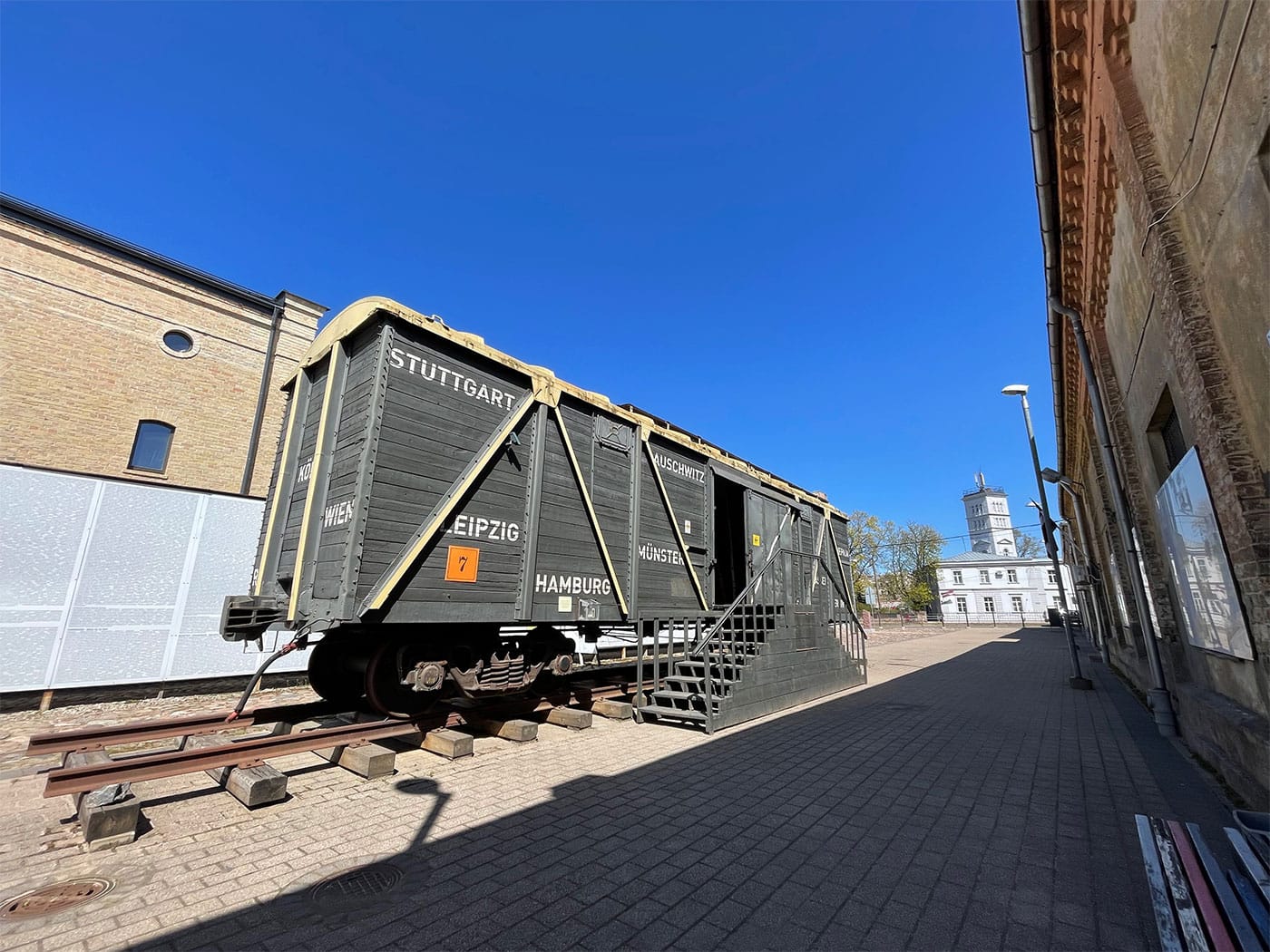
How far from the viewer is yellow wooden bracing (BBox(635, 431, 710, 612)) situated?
8.12 metres

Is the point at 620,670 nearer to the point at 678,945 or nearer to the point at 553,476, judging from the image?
the point at 553,476

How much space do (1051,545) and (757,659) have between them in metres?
11.3

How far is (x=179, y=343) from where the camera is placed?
1466 cm

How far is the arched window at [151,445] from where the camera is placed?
44.4 feet

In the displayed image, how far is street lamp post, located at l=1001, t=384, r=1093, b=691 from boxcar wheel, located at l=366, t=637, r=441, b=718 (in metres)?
13.0

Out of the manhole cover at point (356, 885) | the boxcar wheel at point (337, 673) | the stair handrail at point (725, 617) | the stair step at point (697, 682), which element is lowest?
the manhole cover at point (356, 885)

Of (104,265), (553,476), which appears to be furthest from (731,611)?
(104,265)

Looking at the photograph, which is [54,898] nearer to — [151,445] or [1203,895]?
[1203,895]

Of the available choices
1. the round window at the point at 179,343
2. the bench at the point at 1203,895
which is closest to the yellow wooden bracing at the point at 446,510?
the bench at the point at 1203,895

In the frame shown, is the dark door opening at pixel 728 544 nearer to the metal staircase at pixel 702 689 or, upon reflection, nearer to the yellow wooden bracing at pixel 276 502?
the metal staircase at pixel 702 689

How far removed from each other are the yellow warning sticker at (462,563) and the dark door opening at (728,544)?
276 inches

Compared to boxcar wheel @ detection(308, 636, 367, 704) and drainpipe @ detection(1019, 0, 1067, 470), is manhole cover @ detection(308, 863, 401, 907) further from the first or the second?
drainpipe @ detection(1019, 0, 1067, 470)

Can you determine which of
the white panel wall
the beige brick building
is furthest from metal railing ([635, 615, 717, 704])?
the beige brick building

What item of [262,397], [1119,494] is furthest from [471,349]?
[262,397]
